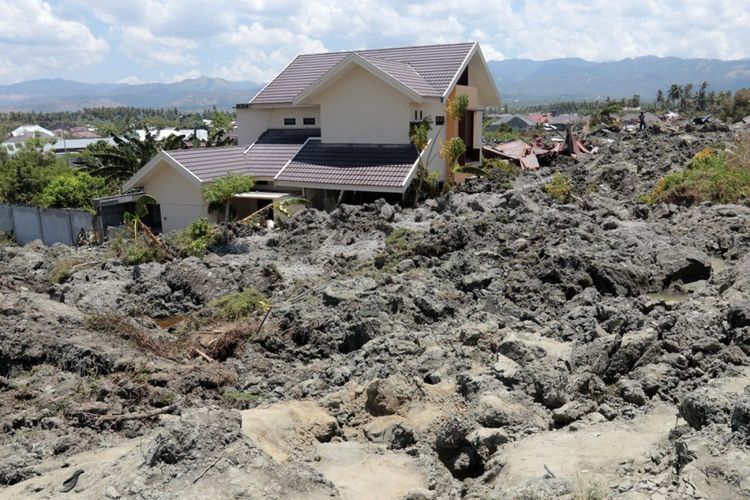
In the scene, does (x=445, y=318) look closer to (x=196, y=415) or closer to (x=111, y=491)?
(x=196, y=415)

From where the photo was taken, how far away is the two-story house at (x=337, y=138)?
2141cm

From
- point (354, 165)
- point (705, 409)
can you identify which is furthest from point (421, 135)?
point (705, 409)

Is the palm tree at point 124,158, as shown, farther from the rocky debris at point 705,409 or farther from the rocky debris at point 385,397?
the rocky debris at point 705,409

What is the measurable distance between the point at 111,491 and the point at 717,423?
5.35 meters

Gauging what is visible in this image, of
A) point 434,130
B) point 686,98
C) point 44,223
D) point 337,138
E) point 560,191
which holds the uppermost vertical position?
point 686,98

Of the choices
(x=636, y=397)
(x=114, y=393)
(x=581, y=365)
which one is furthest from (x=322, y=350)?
(x=636, y=397)

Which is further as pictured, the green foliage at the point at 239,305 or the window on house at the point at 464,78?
the window on house at the point at 464,78

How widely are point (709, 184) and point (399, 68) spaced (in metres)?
11.3

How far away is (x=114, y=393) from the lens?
8.61 m

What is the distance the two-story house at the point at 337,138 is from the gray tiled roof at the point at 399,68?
0.06 metres

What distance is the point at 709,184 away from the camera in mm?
20125

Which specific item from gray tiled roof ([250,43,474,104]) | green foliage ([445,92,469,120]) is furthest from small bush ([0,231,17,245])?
green foliage ([445,92,469,120])

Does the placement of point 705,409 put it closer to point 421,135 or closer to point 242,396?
point 242,396

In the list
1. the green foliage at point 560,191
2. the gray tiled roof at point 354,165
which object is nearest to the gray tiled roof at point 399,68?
the gray tiled roof at point 354,165
